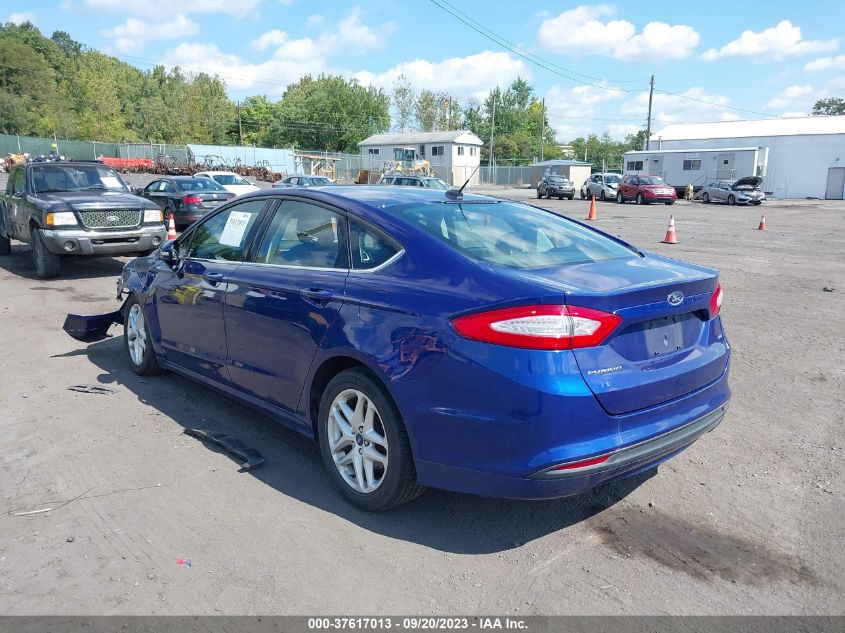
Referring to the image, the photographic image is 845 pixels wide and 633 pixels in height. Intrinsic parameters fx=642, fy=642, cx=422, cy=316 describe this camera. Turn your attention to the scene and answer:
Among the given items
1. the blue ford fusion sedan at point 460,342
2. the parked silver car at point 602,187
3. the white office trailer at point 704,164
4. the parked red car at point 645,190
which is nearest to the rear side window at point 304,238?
the blue ford fusion sedan at point 460,342

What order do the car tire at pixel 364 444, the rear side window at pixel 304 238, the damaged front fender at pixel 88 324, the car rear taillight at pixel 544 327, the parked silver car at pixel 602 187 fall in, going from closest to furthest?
the car rear taillight at pixel 544 327, the car tire at pixel 364 444, the rear side window at pixel 304 238, the damaged front fender at pixel 88 324, the parked silver car at pixel 602 187

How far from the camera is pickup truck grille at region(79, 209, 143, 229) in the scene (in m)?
10.4

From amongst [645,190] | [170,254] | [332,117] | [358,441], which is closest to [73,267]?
[170,254]

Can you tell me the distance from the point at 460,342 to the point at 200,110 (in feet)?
313

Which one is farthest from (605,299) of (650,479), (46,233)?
(46,233)

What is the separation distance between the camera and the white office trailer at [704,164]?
42719mm

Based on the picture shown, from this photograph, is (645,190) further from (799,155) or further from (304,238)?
(304,238)

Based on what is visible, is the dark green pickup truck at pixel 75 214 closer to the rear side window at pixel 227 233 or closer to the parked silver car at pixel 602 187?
the rear side window at pixel 227 233

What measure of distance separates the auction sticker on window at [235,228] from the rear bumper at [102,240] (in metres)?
6.79

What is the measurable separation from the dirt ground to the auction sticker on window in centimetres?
133

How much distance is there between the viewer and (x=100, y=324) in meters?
6.29

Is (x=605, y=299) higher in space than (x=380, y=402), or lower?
higher

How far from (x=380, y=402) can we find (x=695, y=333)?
168cm

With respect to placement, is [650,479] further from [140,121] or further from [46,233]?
[140,121]
